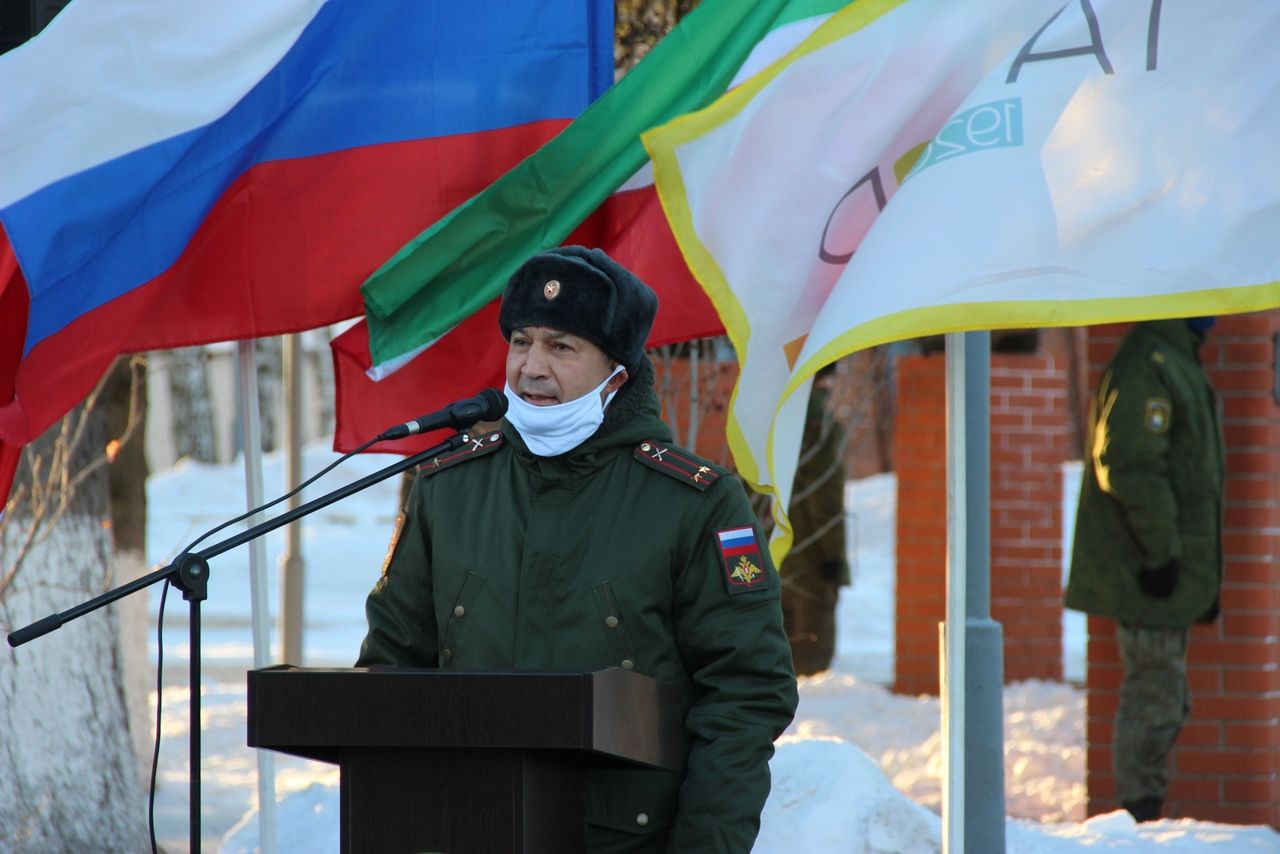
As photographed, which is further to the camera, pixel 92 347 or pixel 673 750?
pixel 92 347

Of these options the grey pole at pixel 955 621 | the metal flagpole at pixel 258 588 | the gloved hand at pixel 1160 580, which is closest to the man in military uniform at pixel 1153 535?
the gloved hand at pixel 1160 580

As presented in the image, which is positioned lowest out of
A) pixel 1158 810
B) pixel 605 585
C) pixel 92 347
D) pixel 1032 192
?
pixel 1158 810

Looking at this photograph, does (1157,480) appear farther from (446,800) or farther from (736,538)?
(446,800)

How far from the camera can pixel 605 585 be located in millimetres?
3221

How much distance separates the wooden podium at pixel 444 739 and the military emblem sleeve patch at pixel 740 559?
416 mm

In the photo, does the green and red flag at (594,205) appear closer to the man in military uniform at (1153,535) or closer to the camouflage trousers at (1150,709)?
the man in military uniform at (1153,535)

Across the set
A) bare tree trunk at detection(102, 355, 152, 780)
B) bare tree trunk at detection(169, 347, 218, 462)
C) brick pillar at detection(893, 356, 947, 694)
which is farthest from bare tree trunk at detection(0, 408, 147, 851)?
bare tree trunk at detection(169, 347, 218, 462)

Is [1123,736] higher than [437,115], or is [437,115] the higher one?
[437,115]

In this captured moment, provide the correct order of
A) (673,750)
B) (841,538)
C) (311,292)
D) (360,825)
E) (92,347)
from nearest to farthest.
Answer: (360,825)
(673,750)
(92,347)
(311,292)
(841,538)

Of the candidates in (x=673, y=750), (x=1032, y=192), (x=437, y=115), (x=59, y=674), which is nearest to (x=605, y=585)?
(x=673, y=750)

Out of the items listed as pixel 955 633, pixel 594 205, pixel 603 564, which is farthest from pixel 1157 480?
pixel 603 564

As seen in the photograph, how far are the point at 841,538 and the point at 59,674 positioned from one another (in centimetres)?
611

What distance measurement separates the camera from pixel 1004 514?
35.7 ft

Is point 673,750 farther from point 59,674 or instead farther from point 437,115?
point 59,674
